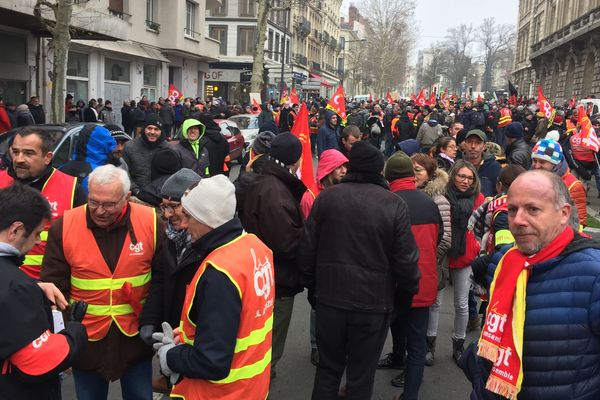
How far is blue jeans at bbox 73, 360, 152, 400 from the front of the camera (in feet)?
10.6

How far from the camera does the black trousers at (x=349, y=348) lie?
345cm

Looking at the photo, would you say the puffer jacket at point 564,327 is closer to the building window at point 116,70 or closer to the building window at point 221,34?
the building window at point 116,70

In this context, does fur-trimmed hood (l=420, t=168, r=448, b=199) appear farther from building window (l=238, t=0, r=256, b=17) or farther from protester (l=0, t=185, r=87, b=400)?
building window (l=238, t=0, r=256, b=17)

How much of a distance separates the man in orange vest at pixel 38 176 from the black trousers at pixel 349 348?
1761 millimetres

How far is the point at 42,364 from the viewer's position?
2205mm

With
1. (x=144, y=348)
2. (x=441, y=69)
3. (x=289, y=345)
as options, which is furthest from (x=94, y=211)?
(x=441, y=69)

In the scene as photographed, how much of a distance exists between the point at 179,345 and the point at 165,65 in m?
29.0

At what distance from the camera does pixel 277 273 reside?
3990 millimetres

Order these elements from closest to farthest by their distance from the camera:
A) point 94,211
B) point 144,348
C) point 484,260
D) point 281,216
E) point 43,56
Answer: point 484,260, point 94,211, point 144,348, point 281,216, point 43,56

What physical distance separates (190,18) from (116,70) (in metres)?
8.19

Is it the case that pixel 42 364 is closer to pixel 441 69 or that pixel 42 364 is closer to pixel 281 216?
pixel 281 216

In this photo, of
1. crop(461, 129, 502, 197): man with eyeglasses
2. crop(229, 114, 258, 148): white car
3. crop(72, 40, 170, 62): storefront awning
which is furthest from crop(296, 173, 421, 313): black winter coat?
crop(72, 40, 170, 62): storefront awning

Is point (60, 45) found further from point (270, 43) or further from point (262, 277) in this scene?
point (270, 43)

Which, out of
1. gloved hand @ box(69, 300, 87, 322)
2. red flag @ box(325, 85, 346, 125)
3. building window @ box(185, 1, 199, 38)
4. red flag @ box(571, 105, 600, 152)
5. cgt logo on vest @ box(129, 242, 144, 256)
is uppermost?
building window @ box(185, 1, 199, 38)
